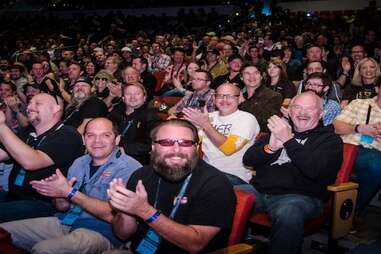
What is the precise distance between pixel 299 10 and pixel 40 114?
1367 centimetres

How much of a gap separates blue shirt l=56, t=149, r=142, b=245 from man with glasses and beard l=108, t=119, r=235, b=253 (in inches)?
12.2

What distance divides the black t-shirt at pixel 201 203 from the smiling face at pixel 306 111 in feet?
3.74

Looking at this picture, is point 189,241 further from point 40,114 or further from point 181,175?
point 40,114

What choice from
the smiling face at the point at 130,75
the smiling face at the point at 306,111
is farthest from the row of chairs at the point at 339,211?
the smiling face at the point at 130,75

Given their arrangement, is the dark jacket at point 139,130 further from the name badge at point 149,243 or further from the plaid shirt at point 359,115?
the name badge at point 149,243

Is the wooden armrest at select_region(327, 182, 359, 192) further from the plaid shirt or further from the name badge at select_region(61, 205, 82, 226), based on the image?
the name badge at select_region(61, 205, 82, 226)

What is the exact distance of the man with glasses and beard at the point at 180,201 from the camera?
2.17 m

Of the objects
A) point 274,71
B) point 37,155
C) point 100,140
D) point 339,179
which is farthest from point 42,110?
point 274,71

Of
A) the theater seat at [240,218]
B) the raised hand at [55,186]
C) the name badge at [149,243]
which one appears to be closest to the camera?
the name badge at [149,243]

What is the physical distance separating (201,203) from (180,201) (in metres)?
0.12

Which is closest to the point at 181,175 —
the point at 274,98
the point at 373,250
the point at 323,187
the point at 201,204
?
the point at 201,204

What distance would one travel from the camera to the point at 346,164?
11.1 feet

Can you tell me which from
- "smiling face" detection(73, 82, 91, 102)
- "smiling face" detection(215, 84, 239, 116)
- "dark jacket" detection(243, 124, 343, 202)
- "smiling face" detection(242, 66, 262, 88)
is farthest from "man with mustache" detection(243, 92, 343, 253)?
"smiling face" detection(73, 82, 91, 102)

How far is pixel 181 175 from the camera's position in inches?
91.8
